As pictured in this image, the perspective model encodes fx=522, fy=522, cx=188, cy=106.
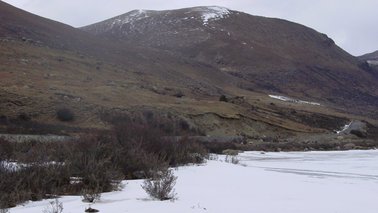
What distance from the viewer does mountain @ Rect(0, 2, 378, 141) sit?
39469mm

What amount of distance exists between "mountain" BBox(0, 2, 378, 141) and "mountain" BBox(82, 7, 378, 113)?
298 mm

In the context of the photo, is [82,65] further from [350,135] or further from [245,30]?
[245,30]

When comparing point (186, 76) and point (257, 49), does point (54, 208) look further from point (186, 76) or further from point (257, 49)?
point (257, 49)

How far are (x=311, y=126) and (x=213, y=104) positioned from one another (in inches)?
465

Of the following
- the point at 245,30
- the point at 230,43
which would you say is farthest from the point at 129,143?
the point at 245,30

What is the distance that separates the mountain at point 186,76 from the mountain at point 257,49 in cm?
30

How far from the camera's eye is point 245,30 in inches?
4747

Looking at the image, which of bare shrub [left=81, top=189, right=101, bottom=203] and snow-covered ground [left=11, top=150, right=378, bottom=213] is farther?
bare shrub [left=81, top=189, right=101, bottom=203]

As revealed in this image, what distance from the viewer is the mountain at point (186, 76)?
39469mm

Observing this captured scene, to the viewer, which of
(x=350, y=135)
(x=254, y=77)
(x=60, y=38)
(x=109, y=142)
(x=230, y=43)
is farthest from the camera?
(x=230, y=43)

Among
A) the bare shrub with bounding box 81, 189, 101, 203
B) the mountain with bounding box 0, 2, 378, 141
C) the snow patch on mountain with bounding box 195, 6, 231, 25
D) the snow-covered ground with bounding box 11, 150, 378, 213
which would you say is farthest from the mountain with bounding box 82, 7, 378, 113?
the bare shrub with bounding box 81, 189, 101, 203

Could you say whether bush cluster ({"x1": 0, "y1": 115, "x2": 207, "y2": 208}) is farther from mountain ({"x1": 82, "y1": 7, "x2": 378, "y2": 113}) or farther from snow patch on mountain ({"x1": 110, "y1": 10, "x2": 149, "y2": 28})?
snow patch on mountain ({"x1": 110, "y1": 10, "x2": 149, "y2": 28})

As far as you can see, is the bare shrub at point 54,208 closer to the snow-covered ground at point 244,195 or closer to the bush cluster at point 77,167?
the snow-covered ground at point 244,195

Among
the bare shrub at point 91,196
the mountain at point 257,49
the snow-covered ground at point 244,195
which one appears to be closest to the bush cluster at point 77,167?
the bare shrub at point 91,196
